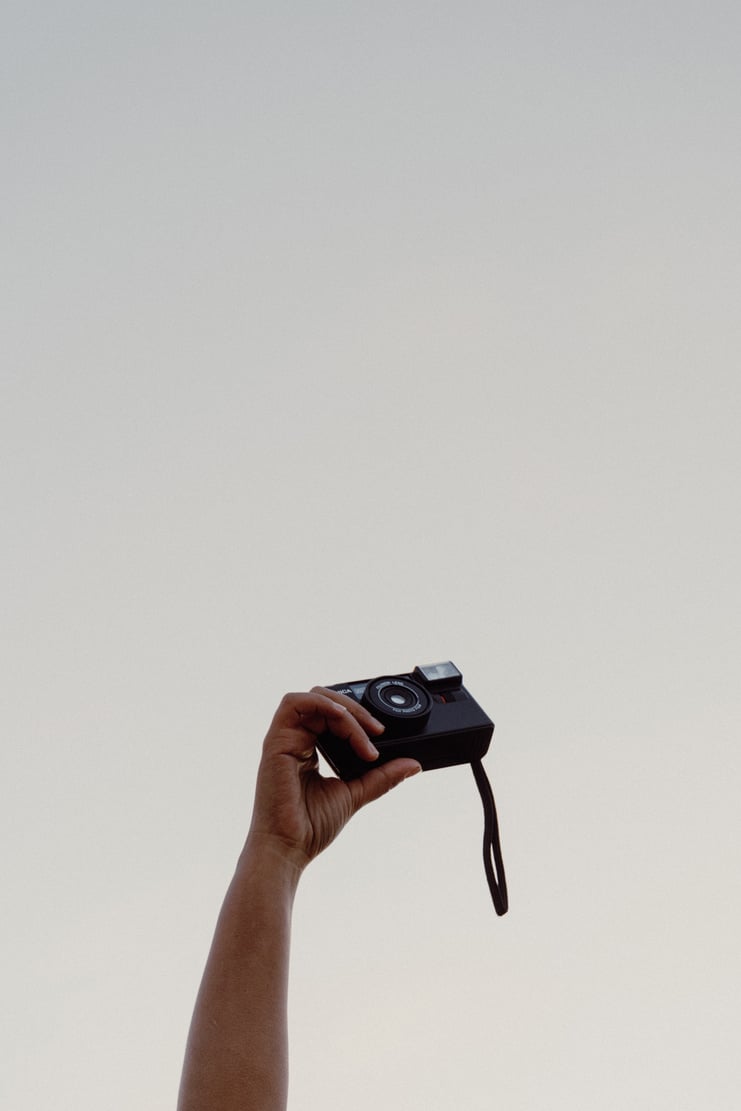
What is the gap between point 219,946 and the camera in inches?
44.0

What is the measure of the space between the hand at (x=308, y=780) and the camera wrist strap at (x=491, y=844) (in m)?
0.15

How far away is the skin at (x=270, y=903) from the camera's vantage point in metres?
1.00

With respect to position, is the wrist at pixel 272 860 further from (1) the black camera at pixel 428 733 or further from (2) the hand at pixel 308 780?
(1) the black camera at pixel 428 733

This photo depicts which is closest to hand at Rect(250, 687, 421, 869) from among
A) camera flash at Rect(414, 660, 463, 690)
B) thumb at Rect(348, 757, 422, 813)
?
thumb at Rect(348, 757, 422, 813)

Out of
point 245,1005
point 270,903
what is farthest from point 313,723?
point 245,1005

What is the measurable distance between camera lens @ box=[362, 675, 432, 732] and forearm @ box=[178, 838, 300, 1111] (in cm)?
28

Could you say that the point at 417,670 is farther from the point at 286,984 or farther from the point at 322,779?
the point at 286,984

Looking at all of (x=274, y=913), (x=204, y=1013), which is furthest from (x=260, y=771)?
(x=204, y=1013)

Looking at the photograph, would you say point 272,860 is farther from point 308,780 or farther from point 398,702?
point 398,702

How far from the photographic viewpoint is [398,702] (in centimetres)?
148

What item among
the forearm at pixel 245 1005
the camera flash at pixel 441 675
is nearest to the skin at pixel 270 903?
the forearm at pixel 245 1005

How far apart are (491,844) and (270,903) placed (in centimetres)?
44

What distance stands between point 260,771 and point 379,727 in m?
0.16

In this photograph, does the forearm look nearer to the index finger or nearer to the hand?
the hand
